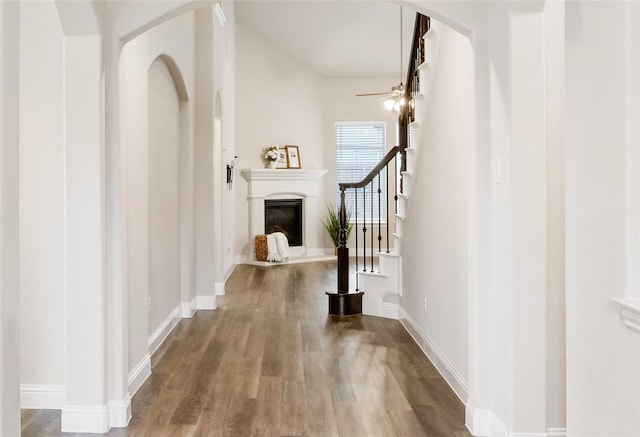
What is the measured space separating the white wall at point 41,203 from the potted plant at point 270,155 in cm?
711

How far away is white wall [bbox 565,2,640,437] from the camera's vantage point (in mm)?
1552

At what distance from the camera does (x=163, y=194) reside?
4.91 meters

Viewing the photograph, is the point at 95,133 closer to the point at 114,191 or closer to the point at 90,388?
the point at 114,191

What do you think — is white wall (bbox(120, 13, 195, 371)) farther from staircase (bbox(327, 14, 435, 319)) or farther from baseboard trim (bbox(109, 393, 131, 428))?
staircase (bbox(327, 14, 435, 319))

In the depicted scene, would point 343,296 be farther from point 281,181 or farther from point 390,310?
point 281,181

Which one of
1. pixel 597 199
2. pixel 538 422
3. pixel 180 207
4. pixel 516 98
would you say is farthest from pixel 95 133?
pixel 180 207

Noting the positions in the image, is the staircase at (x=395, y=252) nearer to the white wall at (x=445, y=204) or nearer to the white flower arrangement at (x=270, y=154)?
the white wall at (x=445, y=204)

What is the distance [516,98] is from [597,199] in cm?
98

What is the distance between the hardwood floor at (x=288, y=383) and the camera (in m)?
3.04

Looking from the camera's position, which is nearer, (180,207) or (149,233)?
(149,233)

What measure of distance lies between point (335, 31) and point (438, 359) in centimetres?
674

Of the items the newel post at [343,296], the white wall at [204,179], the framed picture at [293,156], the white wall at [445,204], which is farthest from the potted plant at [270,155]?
the white wall at [445,204]

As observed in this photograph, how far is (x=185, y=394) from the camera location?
3545 mm

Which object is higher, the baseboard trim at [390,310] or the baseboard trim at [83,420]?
the baseboard trim at [390,310]
